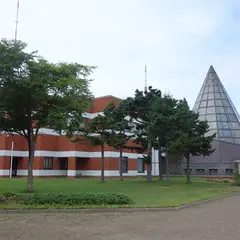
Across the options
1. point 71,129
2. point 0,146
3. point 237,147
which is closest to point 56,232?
point 71,129

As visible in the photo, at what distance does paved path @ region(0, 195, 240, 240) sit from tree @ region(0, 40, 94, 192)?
828cm

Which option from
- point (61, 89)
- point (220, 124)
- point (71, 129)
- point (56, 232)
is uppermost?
point (220, 124)

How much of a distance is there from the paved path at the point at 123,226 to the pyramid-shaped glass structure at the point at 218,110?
61365 mm

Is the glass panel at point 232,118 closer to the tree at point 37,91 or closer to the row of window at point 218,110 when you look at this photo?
the row of window at point 218,110

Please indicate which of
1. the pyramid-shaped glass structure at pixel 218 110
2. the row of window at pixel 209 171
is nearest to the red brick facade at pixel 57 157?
the row of window at pixel 209 171

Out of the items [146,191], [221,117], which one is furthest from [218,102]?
[146,191]

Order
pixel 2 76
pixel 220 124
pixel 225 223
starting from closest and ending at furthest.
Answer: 1. pixel 225 223
2. pixel 2 76
3. pixel 220 124

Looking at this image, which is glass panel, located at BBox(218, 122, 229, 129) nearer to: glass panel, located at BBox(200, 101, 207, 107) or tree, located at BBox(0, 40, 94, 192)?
glass panel, located at BBox(200, 101, 207, 107)

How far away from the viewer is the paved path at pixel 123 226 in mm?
9156

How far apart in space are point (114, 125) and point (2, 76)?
58.4ft

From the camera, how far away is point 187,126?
3397cm

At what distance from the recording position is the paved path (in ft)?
30.0

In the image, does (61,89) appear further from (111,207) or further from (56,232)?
(56,232)

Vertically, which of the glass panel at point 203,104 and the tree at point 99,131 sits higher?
the glass panel at point 203,104
